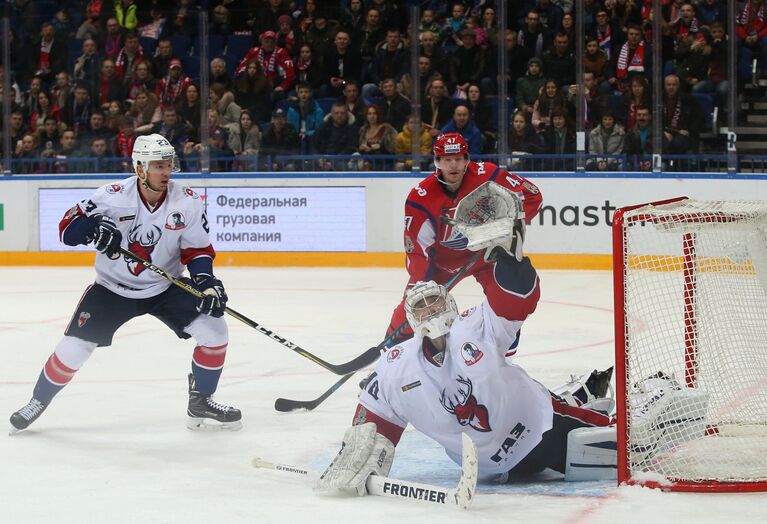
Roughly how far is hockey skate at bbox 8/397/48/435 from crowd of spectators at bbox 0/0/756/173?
5.44m

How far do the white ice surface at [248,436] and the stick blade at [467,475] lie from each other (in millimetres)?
45

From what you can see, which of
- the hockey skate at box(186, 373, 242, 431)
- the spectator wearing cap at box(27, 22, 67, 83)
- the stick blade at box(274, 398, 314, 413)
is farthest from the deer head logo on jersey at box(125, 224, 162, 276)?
the spectator wearing cap at box(27, 22, 67, 83)

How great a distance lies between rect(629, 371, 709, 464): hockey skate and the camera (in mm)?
3438

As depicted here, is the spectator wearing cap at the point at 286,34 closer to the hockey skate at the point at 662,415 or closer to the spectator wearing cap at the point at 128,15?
the spectator wearing cap at the point at 128,15

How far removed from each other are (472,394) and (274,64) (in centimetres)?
714

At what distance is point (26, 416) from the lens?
4.35 m

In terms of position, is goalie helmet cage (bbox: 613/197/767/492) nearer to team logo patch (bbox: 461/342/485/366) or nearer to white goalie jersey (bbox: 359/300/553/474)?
white goalie jersey (bbox: 359/300/553/474)

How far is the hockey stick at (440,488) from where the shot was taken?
3.17 m

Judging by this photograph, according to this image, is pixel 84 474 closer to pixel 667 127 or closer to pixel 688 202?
pixel 688 202

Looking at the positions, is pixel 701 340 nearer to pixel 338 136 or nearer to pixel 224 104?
pixel 338 136

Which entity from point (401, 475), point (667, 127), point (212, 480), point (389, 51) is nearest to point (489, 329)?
point (401, 475)

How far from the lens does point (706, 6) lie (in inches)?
348

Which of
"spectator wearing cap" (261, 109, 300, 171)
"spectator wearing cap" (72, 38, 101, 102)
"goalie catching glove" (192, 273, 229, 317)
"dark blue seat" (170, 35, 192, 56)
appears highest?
"dark blue seat" (170, 35, 192, 56)

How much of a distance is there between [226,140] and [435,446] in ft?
20.7
